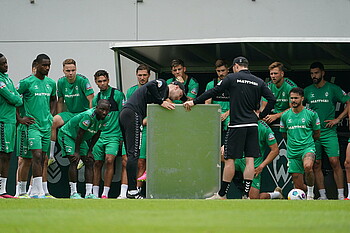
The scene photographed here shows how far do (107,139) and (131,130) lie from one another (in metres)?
2.15

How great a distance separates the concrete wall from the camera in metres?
15.9

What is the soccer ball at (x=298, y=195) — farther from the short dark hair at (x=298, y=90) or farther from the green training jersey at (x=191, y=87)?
the green training jersey at (x=191, y=87)

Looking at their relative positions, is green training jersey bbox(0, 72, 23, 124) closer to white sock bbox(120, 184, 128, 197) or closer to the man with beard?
white sock bbox(120, 184, 128, 197)

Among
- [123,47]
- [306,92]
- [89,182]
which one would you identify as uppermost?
[123,47]

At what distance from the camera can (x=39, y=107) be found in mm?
10508

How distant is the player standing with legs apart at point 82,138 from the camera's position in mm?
10977

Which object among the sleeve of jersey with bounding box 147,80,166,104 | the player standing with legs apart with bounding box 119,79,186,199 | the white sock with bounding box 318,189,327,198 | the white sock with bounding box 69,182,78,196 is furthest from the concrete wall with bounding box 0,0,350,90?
the sleeve of jersey with bounding box 147,80,166,104

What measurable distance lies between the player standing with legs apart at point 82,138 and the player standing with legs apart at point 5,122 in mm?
1449

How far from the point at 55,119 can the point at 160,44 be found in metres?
2.22

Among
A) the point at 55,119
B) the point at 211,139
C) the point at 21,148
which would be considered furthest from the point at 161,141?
the point at 55,119

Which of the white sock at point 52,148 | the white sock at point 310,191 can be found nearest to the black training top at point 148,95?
the white sock at point 52,148

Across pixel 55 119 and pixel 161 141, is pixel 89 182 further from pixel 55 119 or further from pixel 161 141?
pixel 161 141

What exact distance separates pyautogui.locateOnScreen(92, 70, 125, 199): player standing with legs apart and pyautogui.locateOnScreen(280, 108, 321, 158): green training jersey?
2.84 metres

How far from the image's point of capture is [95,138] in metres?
11.4
